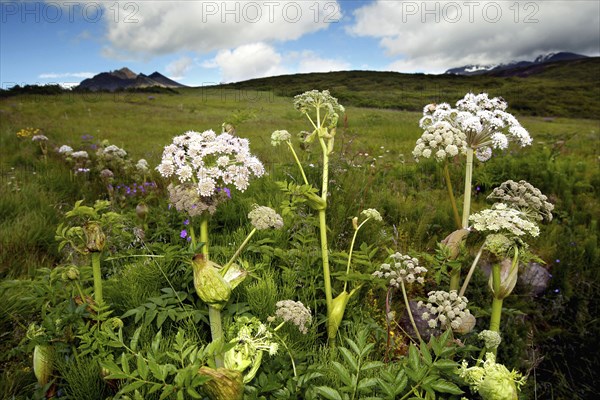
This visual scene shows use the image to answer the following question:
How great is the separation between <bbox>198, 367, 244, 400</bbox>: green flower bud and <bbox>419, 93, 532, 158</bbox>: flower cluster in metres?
2.20

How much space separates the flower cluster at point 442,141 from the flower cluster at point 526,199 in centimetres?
46

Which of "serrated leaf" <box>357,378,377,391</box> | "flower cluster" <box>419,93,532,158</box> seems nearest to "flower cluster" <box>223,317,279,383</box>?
"serrated leaf" <box>357,378,377,391</box>

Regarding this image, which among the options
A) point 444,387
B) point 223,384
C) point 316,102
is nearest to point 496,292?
point 444,387

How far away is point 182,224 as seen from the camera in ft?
12.1

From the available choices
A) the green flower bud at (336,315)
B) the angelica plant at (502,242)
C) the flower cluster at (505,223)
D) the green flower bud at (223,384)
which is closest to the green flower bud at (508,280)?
the angelica plant at (502,242)

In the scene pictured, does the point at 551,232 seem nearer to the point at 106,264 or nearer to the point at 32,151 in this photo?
the point at 106,264

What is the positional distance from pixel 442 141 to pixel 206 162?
5.50 ft

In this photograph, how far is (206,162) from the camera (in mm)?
2230

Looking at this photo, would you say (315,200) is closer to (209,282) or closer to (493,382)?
(209,282)

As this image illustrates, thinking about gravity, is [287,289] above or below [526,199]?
below

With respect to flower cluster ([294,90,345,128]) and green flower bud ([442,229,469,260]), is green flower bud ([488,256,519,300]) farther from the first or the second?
flower cluster ([294,90,345,128])

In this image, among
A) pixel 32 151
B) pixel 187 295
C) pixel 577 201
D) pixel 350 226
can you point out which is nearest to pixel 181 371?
pixel 187 295

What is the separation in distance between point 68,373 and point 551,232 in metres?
5.55

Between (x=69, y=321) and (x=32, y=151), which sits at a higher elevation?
(x=32, y=151)
